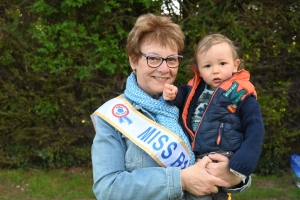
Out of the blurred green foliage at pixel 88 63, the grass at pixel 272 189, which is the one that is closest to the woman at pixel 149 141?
the blurred green foliage at pixel 88 63

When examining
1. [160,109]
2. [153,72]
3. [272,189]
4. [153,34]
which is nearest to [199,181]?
[160,109]

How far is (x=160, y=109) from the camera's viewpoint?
224 centimetres

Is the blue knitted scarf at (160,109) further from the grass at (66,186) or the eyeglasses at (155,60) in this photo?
the grass at (66,186)

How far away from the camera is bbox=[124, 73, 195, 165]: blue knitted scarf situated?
7.25 feet

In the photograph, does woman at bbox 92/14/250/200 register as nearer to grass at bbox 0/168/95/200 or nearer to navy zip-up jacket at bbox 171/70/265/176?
navy zip-up jacket at bbox 171/70/265/176

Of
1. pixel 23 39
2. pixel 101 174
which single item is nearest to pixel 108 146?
pixel 101 174

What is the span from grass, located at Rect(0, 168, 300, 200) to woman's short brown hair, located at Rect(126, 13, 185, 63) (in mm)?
3422

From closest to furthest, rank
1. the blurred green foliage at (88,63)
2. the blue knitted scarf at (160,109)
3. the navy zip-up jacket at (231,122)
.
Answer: the navy zip-up jacket at (231,122), the blue knitted scarf at (160,109), the blurred green foliage at (88,63)

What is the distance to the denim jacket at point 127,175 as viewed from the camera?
197 cm

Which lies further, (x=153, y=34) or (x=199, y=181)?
(x=153, y=34)

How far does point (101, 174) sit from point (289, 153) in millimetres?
4653

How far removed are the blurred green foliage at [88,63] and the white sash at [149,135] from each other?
3359 millimetres

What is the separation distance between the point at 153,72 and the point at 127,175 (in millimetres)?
599

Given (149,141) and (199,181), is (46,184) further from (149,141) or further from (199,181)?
(199,181)
